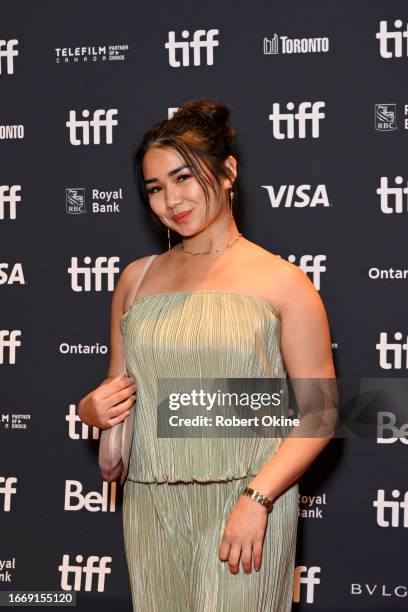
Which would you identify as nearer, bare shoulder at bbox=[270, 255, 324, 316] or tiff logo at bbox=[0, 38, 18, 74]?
bare shoulder at bbox=[270, 255, 324, 316]

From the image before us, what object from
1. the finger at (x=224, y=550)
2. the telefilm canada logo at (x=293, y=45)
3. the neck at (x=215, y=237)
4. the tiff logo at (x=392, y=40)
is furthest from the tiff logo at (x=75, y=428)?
the tiff logo at (x=392, y=40)

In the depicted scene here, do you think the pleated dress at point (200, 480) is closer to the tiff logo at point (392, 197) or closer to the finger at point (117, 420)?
the finger at point (117, 420)

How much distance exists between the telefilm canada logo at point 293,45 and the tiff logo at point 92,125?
2.01 ft

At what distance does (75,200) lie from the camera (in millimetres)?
2865

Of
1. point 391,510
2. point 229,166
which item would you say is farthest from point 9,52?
point 391,510

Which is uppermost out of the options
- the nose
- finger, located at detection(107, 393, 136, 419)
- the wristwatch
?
the nose

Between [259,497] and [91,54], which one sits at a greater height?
[91,54]

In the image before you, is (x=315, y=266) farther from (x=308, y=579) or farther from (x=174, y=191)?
(x=308, y=579)

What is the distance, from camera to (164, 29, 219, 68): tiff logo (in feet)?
8.96

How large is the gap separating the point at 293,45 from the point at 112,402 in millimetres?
1544

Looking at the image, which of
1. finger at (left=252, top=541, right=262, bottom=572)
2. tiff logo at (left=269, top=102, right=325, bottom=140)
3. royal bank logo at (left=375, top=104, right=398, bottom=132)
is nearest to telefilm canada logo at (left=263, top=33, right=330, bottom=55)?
tiff logo at (left=269, top=102, right=325, bottom=140)

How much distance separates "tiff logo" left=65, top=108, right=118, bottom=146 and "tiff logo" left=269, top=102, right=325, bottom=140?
1.99 ft

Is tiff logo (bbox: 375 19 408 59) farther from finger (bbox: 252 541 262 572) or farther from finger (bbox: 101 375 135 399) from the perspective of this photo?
finger (bbox: 252 541 262 572)

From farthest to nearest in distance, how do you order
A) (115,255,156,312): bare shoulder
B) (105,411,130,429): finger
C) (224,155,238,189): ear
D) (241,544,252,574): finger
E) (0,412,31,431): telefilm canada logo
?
(0,412,31,431): telefilm canada logo
(115,255,156,312): bare shoulder
(224,155,238,189): ear
(105,411,130,429): finger
(241,544,252,574): finger
